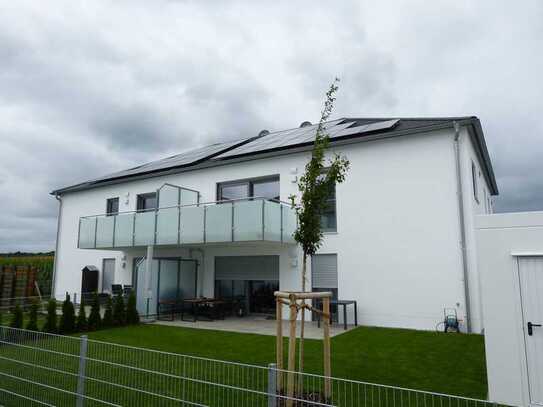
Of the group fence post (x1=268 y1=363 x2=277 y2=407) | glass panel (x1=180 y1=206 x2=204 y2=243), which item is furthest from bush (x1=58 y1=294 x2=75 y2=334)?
fence post (x1=268 y1=363 x2=277 y2=407)

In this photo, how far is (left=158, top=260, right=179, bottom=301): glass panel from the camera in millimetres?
15805

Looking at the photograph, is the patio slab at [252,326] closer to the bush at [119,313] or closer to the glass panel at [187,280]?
the bush at [119,313]

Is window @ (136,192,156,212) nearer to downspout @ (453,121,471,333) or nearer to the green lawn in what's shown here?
the green lawn

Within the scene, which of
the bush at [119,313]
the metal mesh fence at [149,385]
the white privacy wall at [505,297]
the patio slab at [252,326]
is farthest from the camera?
the bush at [119,313]

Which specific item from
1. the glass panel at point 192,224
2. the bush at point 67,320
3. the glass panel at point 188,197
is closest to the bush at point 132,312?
the bush at point 67,320

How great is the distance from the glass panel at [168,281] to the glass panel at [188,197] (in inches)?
105

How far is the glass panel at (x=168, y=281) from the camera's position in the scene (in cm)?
1580

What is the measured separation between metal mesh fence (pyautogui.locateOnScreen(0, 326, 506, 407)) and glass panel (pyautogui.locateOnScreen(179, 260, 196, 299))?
8.38 metres

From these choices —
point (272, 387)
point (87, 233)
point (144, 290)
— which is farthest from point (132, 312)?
point (272, 387)

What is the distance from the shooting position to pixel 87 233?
1853 centimetres

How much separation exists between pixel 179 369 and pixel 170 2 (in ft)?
23.0

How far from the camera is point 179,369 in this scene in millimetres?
7426

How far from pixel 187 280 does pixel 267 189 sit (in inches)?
193

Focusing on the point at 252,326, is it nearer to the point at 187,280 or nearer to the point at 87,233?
the point at 187,280
